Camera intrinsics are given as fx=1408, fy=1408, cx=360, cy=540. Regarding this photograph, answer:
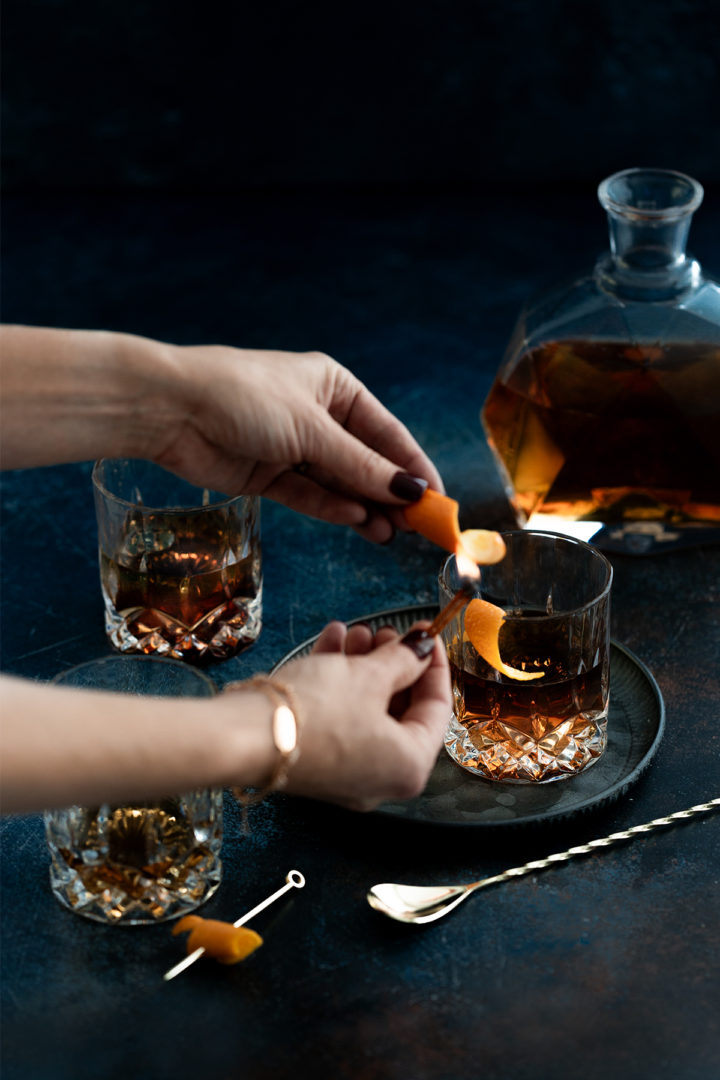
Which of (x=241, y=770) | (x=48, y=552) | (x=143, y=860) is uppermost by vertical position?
(x=241, y=770)

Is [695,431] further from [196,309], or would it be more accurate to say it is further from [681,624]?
[196,309]

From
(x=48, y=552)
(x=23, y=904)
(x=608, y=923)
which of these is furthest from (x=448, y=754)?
(x=48, y=552)

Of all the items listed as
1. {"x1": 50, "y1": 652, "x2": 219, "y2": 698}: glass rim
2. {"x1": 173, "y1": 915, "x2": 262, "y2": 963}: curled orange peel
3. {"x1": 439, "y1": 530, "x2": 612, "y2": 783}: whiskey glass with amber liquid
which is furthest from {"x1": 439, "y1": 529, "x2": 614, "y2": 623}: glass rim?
{"x1": 173, "y1": 915, "x2": 262, "y2": 963}: curled orange peel

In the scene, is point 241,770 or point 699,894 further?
point 699,894

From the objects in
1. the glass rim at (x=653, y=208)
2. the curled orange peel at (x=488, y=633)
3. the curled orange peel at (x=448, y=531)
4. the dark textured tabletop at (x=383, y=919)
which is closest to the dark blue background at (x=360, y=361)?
the dark textured tabletop at (x=383, y=919)

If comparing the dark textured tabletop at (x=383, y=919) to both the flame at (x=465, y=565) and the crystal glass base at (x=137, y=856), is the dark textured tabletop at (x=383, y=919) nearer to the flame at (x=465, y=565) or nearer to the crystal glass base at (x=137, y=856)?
the crystal glass base at (x=137, y=856)

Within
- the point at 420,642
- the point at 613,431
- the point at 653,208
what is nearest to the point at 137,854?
the point at 420,642

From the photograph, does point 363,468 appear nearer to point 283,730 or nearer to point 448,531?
point 448,531
